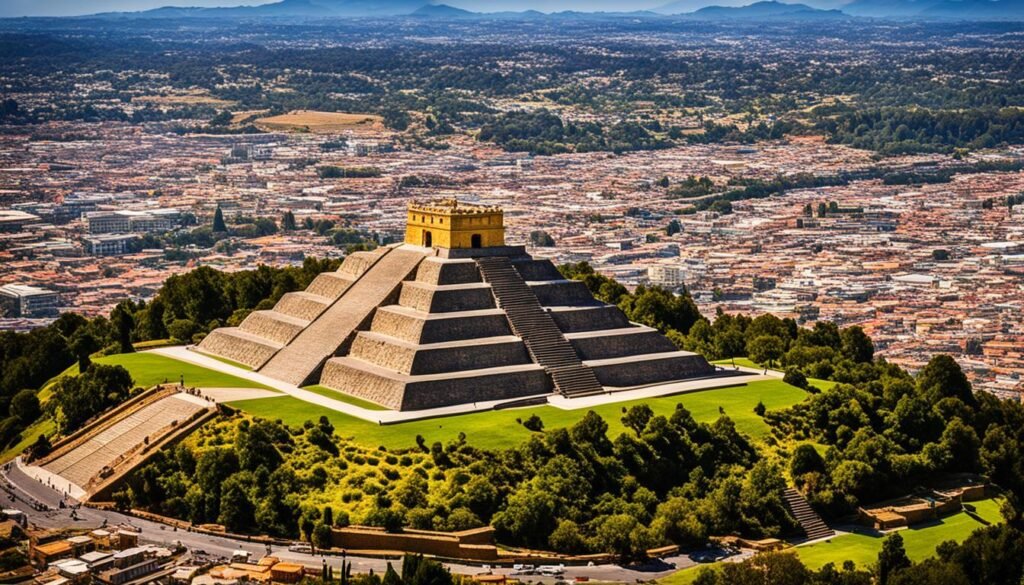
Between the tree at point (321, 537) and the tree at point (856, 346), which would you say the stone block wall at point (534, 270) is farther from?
the tree at point (321, 537)

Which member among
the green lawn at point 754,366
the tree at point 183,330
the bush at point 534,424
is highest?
the bush at point 534,424

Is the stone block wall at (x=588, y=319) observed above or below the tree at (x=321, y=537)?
above

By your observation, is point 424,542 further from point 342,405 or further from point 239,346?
point 239,346

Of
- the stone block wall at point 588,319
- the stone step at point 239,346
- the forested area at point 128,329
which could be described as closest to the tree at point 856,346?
the stone block wall at point 588,319

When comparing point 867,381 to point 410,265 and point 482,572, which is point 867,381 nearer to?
point 410,265

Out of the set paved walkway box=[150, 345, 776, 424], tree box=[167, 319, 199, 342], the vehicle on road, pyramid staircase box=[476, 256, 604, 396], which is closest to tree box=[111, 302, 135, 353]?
tree box=[167, 319, 199, 342]
